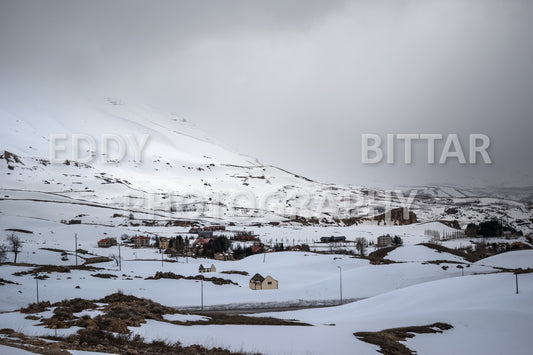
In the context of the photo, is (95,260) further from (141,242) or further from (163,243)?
(163,243)

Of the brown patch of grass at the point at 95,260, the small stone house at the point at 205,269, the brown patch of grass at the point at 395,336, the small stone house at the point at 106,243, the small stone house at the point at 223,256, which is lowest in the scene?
the small stone house at the point at 223,256

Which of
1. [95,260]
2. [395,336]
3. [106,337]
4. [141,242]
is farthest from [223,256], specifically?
[106,337]

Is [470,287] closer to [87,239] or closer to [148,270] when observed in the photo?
[148,270]

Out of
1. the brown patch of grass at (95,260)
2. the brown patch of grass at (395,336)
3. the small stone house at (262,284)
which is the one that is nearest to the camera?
the brown patch of grass at (395,336)

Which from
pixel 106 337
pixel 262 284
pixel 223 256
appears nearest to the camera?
pixel 106 337

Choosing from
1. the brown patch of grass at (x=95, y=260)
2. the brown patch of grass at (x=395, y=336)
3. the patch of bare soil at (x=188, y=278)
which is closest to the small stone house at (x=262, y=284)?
the patch of bare soil at (x=188, y=278)

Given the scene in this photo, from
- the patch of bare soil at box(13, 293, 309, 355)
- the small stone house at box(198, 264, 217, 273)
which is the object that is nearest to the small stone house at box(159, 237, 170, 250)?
the small stone house at box(198, 264, 217, 273)

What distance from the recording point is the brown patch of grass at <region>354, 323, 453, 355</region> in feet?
67.4

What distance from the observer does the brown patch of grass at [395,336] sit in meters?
20.5

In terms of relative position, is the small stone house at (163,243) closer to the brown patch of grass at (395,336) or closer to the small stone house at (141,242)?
the small stone house at (141,242)

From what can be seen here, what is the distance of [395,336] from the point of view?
24.1 metres

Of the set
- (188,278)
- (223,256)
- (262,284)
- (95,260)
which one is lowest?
(223,256)

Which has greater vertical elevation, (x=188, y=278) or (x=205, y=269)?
(x=188, y=278)

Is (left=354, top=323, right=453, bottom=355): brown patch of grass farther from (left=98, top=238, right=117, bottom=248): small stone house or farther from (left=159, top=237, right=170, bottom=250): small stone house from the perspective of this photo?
(left=159, top=237, right=170, bottom=250): small stone house
